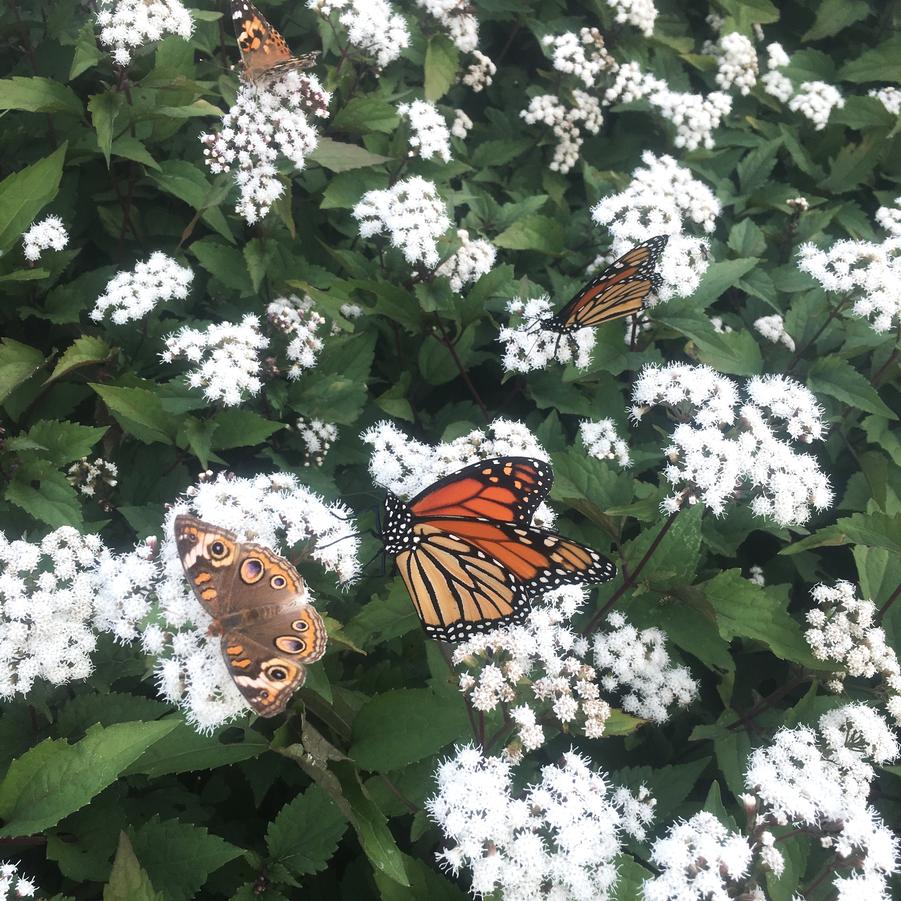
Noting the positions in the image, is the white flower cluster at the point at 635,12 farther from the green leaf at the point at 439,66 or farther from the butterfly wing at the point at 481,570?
the butterfly wing at the point at 481,570

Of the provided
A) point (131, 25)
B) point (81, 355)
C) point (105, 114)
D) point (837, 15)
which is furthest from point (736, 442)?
point (837, 15)

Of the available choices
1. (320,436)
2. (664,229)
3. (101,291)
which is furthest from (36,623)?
(664,229)

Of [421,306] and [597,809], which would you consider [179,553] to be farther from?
[421,306]

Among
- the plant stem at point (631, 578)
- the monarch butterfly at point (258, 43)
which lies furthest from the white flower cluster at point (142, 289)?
the plant stem at point (631, 578)

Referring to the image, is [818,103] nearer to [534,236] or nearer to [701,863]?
[534,236]

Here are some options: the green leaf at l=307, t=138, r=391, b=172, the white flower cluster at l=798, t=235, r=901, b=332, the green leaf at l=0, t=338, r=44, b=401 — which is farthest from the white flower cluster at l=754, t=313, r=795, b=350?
Answer: the green leaf at l=0, t=338, r=44, b=401

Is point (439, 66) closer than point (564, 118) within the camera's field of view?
Yes

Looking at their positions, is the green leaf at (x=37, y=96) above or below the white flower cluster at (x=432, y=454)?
above
